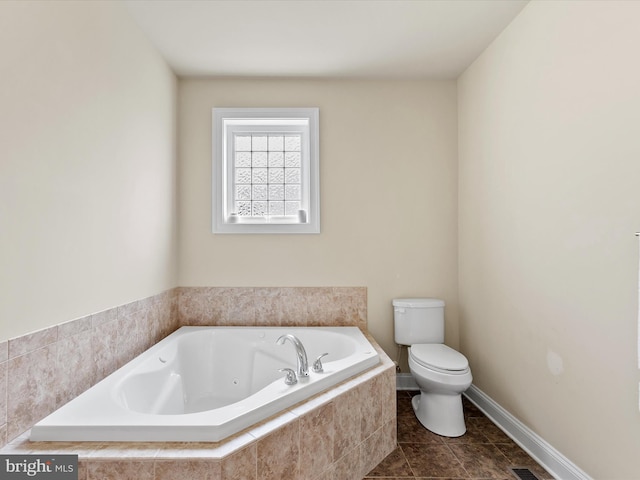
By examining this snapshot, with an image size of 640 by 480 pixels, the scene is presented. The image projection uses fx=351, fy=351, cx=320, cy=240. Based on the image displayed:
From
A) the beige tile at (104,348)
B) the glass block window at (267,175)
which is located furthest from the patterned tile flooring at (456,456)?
the glass block window at (267,175)

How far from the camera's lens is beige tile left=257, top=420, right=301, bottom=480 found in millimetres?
1244

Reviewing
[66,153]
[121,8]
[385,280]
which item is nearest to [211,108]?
[121,8]

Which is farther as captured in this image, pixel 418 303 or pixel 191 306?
pixel 191 306

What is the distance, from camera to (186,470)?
1.11m

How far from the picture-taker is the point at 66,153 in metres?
1.48

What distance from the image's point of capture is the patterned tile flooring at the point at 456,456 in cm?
174

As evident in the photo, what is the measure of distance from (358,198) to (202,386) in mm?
1776

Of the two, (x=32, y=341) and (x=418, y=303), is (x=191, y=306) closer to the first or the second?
(x=32, y=341)

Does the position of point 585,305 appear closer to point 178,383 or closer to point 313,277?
point 313,277

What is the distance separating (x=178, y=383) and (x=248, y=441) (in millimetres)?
1121

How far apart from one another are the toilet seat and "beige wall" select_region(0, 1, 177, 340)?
5.89 feet

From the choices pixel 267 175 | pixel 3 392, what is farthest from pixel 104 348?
pixel 267 175

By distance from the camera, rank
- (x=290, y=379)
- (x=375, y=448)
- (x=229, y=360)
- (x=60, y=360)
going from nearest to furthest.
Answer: (x=60, y=360) < (x=290, y=379) < (x=375, y=448) < (x=229, y=360)

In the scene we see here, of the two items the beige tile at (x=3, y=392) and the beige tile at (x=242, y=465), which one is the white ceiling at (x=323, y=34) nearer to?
the beige tile at (x=3, y=392)
